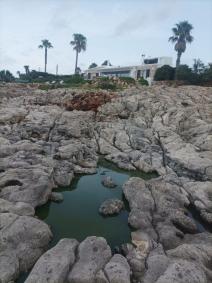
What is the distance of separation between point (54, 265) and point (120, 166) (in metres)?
18.1

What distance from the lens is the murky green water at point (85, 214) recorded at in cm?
2031

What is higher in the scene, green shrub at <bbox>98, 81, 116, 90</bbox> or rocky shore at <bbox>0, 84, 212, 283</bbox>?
green shrub at <bbox>98, 81, 116, 90</bbox>

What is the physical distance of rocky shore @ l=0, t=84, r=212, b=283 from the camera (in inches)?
610

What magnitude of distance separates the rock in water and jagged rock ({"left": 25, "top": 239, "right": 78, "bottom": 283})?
6177 millimetres

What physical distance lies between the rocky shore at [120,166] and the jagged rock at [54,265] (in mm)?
50

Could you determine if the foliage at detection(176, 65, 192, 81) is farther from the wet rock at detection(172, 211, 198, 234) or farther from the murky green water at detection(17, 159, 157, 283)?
the wet rock at detection(172, 211, 198, 234)

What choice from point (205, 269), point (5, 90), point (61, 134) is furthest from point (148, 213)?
point (5, 90)

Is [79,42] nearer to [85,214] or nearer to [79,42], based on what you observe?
[79,42]

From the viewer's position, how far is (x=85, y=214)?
915 inches

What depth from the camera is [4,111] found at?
43.3m

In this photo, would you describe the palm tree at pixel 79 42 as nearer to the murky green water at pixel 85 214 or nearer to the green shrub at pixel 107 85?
the green shrub at pixel 107 85

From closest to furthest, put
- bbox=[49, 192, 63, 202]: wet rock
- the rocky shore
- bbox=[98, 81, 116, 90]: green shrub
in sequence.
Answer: the rocky shore, bbox=[49, 192, 63, 202]: wet rock, bbox=[98, 81, 116, 90]: green shrub

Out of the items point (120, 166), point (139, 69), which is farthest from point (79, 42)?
point (120, 166)

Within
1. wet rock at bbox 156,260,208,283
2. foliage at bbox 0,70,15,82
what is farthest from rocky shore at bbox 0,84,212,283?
foliage at bbox 0,70,15,82
